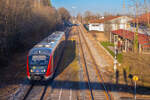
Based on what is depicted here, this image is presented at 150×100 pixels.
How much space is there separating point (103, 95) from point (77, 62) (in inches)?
287

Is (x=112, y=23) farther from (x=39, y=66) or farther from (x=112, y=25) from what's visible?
(x=39, y=66)

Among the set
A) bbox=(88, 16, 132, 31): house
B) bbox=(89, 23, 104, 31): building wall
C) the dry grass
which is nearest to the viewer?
the dry grass

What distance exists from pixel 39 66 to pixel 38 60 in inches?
15.9

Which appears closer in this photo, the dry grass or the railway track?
the railway track

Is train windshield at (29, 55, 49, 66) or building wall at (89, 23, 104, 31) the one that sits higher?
building wall at (89, 23, 104, 31)

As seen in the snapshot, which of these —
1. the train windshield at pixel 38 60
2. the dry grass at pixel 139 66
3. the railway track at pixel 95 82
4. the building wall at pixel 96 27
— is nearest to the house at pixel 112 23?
the building wall at pixel 96 27

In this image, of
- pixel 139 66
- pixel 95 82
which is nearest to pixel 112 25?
pixel 139 66

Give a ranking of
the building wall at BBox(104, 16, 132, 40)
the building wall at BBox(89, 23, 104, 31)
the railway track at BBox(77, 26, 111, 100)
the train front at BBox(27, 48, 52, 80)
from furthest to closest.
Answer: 1. the building wall at BBox(89, 23, 104, 31)
2. the building wall at BBox(104, 16, 132, 40)
3. the train front at BBox(27, 48, 52, 80)
4. the railway track at BBox(77, 26, 111, 100)

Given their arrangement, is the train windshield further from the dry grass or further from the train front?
the dry grass

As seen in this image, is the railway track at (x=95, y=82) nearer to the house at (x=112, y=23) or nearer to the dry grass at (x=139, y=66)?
the dry grass at (x=139, y=66)

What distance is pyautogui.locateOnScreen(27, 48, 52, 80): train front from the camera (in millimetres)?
10422

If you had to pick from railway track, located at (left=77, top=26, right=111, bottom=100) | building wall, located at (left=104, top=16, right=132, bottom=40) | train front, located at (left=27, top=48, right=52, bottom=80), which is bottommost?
railway track, located at (left=77, top=26, right=111, bottom=100)

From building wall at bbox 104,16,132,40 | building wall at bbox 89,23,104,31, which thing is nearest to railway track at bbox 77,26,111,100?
building wall at bbox 104,16,132,40

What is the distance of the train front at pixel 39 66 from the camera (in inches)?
410
